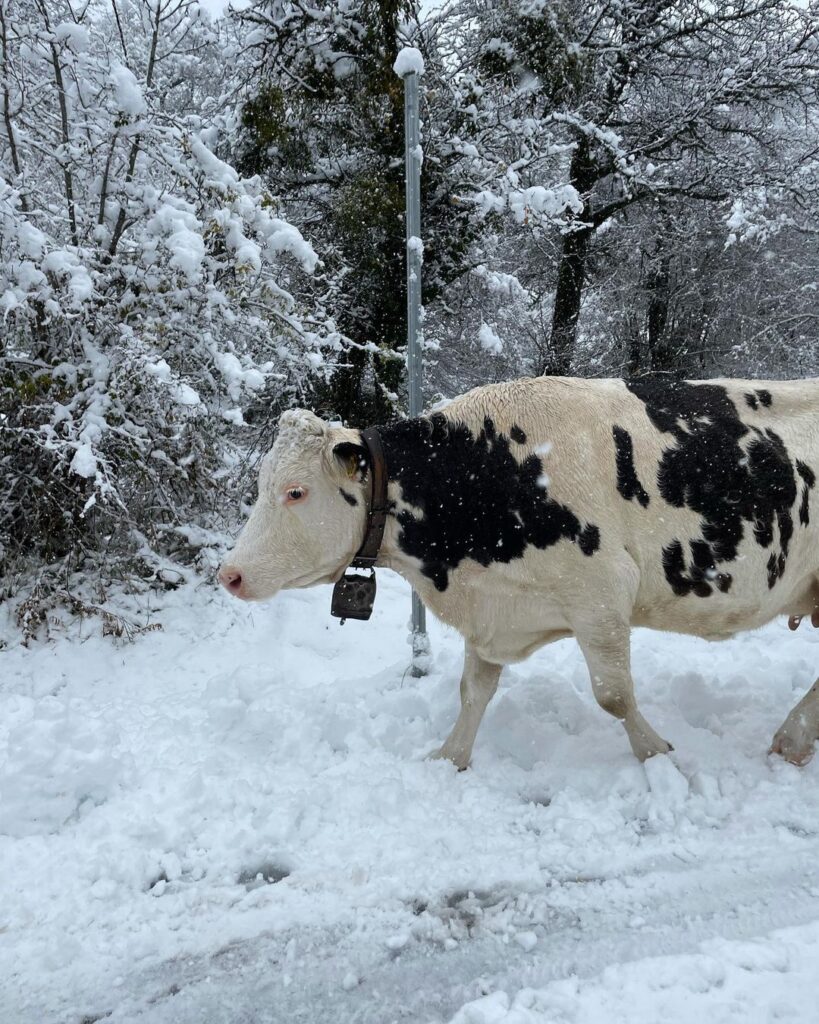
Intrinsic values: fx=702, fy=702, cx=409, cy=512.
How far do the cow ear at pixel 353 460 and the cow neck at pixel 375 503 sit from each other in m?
0.03

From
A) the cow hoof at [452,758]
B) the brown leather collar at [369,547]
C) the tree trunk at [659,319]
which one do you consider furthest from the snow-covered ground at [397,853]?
the tree trunk at [659,319]

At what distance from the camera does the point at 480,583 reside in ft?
10.1

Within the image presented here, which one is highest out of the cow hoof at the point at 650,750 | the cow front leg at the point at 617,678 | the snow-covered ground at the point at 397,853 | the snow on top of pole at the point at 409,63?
the snow on top of pole at the point at 409,63

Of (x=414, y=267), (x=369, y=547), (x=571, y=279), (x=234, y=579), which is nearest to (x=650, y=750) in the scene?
(x=369, y=547)

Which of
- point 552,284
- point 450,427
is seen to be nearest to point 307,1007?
point 450,427

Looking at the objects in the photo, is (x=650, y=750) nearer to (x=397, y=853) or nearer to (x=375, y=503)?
(x=397, y=853)

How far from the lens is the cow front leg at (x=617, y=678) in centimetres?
303

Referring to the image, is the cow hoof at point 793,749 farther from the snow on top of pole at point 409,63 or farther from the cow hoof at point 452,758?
the snow on top of pole at point 409,63

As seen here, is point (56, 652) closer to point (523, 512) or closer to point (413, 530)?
point (413, 530)

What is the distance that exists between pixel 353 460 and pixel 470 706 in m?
1.33

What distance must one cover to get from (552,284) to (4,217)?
32.8 feet

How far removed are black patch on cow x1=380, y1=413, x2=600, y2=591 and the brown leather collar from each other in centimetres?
9

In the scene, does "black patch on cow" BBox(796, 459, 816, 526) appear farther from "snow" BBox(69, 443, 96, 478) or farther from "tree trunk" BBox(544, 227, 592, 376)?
"tree trunk" BBox(544, 227, 592, 376)

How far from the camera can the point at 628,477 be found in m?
3.08
